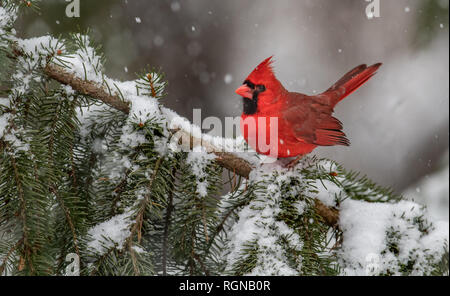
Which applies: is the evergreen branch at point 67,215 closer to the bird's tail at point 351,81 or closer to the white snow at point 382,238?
the white snow at point 382,238

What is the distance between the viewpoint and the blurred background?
3.78 metres

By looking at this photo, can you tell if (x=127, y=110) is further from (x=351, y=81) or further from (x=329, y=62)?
(x=329, y=62)

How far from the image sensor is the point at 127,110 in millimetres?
1302

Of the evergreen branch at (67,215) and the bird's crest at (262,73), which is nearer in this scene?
the evergreen branch at (67,215)

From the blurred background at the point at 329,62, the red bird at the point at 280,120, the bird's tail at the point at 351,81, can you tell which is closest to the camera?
the red bird at the point at 280,120

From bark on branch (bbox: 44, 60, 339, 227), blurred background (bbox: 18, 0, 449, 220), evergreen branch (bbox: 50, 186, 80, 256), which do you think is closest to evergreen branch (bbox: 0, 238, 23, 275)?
evergreen branch (bbox: 50, 186, 80, 256)

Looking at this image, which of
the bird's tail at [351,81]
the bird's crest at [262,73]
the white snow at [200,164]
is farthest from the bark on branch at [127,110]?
the bird's tail at [351,81]

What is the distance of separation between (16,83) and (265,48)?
3.35 meters

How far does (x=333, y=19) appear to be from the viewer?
4281mm

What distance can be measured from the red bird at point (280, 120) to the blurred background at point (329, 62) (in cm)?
178

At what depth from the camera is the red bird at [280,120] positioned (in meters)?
1.59

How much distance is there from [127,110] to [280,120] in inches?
27.7

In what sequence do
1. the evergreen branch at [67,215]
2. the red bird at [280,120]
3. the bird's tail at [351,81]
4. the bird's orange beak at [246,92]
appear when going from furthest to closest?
the bird's tail at [351,81] → the bird's orange beak at [246,92] → the red bird at [280,120] → the evergreen branch at [67,215]

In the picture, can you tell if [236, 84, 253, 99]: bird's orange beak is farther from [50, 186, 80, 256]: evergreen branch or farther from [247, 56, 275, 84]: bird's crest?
[50, 186, 80, 256]: evergreen branch
